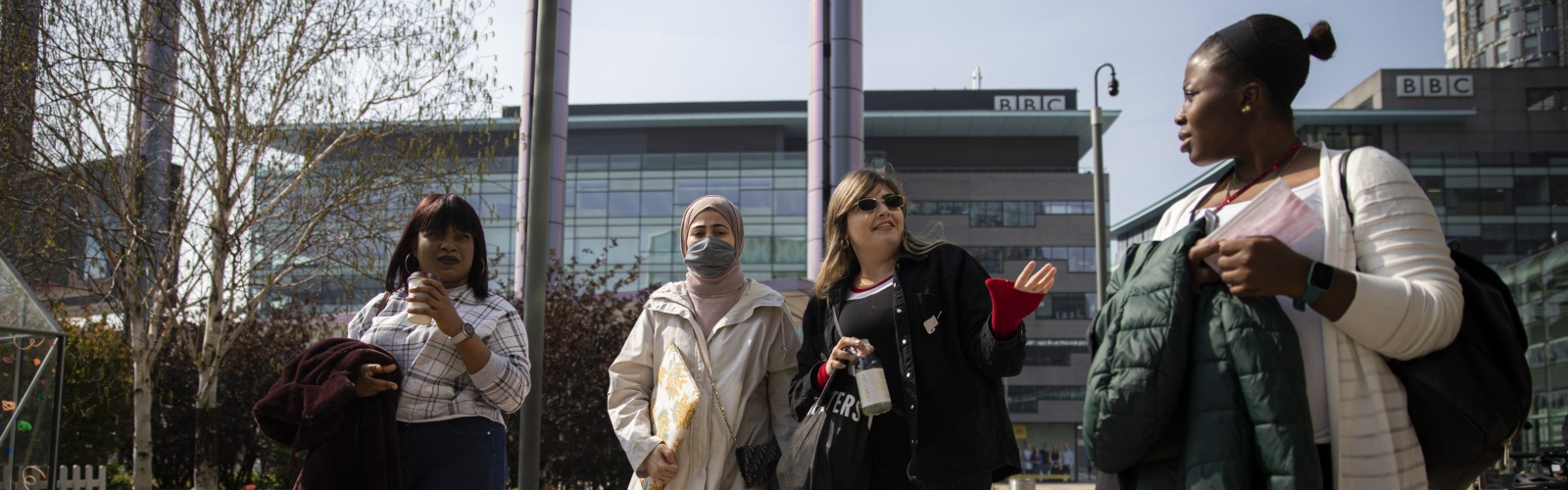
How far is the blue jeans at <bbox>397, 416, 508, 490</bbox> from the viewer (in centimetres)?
435

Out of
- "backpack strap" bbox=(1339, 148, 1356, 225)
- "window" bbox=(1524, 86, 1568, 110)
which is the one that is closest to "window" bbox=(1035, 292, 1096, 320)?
"window" bbox=(1524, 86, 1568, 110)

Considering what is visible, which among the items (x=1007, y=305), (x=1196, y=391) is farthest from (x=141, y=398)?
(x=1196, y=391)

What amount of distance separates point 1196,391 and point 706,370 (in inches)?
96.7

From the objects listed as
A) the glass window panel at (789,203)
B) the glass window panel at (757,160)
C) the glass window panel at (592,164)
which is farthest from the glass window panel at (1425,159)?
the glass window panel at (592,164)

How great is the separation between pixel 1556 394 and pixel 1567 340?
2673 millimetres

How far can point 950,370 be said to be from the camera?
4.03 m

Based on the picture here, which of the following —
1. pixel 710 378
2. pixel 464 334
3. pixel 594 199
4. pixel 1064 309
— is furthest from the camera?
pixel 1064 309

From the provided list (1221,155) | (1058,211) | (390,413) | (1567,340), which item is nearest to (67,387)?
(390,413)

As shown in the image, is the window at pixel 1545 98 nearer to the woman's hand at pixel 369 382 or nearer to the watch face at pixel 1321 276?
the woman's hand at pixel 369 382

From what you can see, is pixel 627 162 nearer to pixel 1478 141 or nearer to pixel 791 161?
pixel 791 161

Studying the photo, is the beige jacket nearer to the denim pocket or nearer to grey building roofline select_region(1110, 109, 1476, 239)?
the denim pocket

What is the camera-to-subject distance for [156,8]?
12.0 meters

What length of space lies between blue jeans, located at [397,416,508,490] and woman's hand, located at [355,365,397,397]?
0.72 feet

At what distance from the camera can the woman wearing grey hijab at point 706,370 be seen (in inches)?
175
